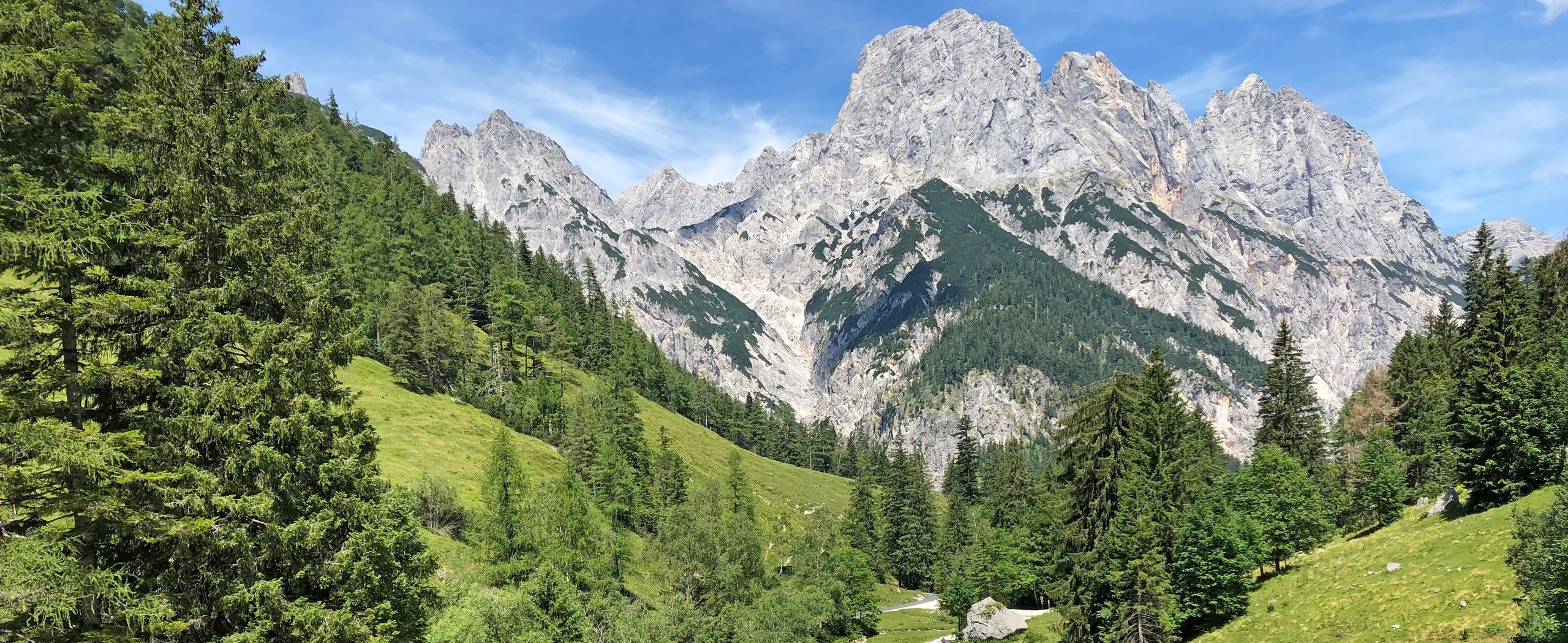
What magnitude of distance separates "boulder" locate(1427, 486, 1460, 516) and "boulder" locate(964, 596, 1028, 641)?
27339 mm

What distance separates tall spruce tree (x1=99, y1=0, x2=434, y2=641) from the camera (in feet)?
55.9

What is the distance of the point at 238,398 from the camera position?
17.8 metres

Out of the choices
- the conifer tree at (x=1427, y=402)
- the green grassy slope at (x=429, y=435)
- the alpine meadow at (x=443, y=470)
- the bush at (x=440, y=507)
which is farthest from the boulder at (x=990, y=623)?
the green grassy slope at (x=429, y=435)

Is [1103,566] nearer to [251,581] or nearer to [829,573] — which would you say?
[251,581]

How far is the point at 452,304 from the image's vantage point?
10719 cm

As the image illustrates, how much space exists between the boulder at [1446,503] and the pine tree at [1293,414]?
16.9 m

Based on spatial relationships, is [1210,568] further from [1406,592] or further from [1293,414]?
[1293,414]

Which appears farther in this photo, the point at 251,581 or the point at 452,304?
the point at 452,304

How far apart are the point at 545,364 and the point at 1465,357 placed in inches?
4028

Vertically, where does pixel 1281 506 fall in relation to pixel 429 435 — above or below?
below

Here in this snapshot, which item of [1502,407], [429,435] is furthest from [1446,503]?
[429,435]

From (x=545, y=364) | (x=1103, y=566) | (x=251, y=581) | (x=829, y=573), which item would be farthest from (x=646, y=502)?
(x=251, y=581)

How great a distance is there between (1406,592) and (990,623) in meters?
31.6

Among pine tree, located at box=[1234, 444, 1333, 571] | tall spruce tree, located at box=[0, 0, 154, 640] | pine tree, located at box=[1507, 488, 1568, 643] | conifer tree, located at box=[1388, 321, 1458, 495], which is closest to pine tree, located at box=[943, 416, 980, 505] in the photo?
conifer tree, located at box=[1388, 321, 1458, 495]
